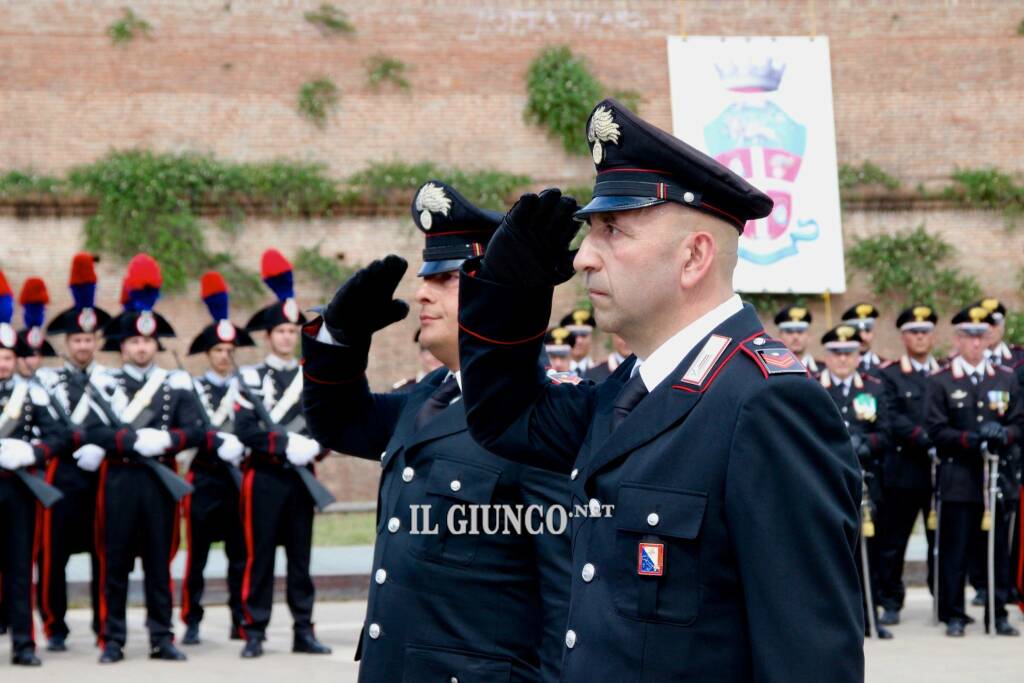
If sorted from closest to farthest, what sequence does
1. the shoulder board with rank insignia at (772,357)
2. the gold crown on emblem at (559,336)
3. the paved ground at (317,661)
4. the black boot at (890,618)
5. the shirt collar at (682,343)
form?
the shoulder board with rank insignia at (772,357), the shirt collar at (682,343), the paved ground at (317,661), the black boot at (890,618), the gold crown on emblem at (559,336)

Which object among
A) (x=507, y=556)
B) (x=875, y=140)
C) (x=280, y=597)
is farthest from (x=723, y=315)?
(x=875, y=140)

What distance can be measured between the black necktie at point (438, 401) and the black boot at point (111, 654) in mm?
6112

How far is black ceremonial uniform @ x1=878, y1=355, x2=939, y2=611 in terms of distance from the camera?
11.4 m

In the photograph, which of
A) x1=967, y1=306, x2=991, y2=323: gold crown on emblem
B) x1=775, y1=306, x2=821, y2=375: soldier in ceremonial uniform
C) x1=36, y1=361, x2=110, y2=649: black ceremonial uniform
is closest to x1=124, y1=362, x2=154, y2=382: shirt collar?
x1=36, y1=361, x2=110, y2=649: black ceremonial uniform

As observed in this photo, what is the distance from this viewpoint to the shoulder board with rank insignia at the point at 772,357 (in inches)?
104

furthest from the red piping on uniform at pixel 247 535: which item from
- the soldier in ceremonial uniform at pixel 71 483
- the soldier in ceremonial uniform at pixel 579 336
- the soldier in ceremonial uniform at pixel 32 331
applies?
the soldier in ceremonial uniform at pixel 579 336

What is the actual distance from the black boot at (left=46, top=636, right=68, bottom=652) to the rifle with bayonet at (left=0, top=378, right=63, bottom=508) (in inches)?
39.9

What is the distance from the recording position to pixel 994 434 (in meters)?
10.7

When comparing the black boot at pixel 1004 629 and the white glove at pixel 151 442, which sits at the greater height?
the white glove at pixel 151 442

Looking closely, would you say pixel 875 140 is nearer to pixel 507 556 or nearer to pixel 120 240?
pixel 120 240

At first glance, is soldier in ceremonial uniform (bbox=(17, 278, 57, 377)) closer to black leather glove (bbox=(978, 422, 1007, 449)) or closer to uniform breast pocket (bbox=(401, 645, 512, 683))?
black leather glove (bbox=(978, 422, 1007, 449))

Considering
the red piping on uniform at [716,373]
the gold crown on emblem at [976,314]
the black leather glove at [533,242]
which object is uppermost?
the black leather glove at [533,242]

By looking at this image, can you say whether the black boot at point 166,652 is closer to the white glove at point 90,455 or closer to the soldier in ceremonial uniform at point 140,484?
the soldier in ceremonial uniform at point 140,484

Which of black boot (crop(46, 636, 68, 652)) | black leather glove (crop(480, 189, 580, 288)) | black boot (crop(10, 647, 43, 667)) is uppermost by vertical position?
black leather glove (crop(480, 189, 580, 288))
